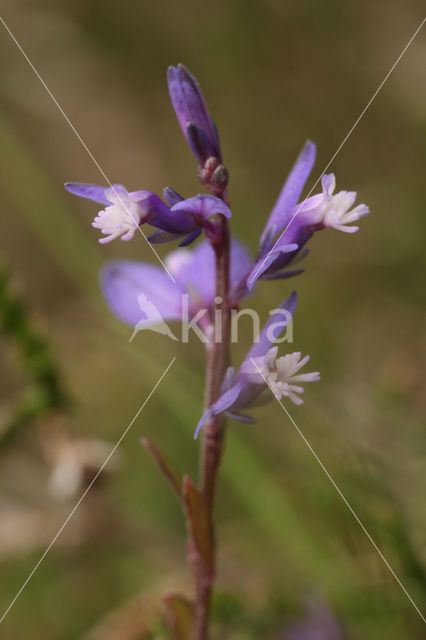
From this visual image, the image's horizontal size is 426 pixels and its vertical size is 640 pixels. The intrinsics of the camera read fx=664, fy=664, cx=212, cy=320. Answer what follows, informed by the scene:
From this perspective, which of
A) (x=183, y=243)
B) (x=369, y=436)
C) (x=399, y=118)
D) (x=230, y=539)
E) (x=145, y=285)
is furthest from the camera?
(x=399, y=118)

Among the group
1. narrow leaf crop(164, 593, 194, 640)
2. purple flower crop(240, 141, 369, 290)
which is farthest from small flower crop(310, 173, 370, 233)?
narrow leaf crop(164, 593, 194, 640)

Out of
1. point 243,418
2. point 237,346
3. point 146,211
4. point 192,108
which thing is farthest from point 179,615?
point 237,346

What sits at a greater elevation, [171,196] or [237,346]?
[171,196]

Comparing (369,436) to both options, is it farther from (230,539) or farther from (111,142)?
(111,142)

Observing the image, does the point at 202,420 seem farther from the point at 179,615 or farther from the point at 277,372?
the point at 179,615

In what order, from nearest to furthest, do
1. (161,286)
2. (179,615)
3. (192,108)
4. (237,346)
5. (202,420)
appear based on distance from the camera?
(202,420)
(192,108)
(179,615)
(161,286)
(237,346)

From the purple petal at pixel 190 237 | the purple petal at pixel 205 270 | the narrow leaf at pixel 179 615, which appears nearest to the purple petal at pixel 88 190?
the purple petal at pixel 190 237

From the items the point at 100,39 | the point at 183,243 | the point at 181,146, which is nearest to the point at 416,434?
the point at 183,243
